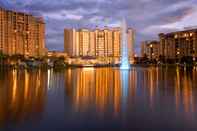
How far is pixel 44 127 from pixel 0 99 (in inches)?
308

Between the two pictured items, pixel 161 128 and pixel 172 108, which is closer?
pixel 161 128

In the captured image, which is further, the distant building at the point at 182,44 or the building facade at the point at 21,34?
the distant building at the point at 182,44

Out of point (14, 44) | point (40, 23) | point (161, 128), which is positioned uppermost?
point (40, 23)

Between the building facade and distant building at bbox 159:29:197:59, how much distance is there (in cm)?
7929

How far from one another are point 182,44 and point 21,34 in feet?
302

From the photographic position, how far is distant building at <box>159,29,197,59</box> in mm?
166600

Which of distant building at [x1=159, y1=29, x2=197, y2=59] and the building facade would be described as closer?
the building facade

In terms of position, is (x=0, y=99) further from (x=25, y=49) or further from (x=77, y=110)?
(x=25, y=49)

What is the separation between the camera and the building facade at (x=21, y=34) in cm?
13075

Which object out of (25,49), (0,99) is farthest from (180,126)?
(25,49)

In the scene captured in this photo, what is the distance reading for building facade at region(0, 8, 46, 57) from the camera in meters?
131

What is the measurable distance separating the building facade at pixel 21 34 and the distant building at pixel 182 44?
260 ft

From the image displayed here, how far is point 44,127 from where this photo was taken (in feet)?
37.0

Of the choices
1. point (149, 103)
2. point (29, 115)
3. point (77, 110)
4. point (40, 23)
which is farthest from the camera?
point (40, 23)
